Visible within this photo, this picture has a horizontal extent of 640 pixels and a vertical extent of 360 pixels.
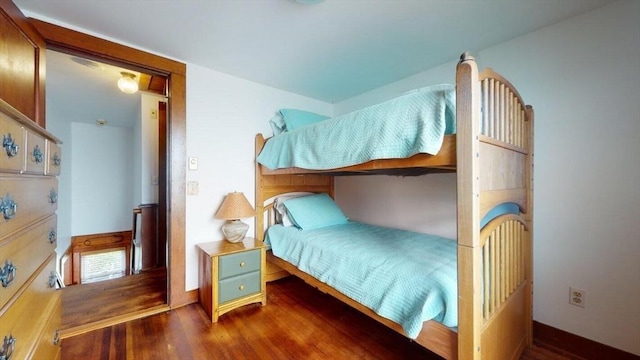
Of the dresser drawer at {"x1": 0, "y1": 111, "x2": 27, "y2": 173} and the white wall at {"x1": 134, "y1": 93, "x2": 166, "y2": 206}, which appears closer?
the dresser drawer at {"x1": 0, "y1": 111, "x2": 27, "y2": 173}

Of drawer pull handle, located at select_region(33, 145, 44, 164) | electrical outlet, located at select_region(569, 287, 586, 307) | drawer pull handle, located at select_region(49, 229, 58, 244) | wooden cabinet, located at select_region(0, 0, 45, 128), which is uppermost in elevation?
wooden cabinet, located at select_region(0, 0, 45, 128)

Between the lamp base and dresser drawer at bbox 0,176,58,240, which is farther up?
dresser drawer at bbox 0,176,58,240

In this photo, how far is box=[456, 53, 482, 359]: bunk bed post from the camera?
3.09ft

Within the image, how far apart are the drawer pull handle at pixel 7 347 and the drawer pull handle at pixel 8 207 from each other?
33 centimetres

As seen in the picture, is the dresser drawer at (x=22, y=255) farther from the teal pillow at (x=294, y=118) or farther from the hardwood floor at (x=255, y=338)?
the teal pillow at (x=294, y=118)

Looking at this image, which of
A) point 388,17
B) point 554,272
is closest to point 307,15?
point 388,17

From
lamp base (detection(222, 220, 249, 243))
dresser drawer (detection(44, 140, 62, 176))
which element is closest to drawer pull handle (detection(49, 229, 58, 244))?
dresser drawer (detection(44, 140, 62, 176))

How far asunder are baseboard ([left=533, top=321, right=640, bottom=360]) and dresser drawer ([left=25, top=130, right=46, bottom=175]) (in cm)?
283

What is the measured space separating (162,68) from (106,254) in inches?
160

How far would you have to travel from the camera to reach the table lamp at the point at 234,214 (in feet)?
6.73

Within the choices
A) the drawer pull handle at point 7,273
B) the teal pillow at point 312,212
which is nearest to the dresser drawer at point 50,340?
the drawer pull handle at point 7,273

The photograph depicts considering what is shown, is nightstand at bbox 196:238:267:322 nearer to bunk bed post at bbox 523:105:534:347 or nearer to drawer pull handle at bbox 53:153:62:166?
drawer pull handle at bbox 53:153:62:166

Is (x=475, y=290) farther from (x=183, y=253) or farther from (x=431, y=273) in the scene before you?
(x=183, y=253)

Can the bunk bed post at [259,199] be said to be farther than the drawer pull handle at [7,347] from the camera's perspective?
Yes
